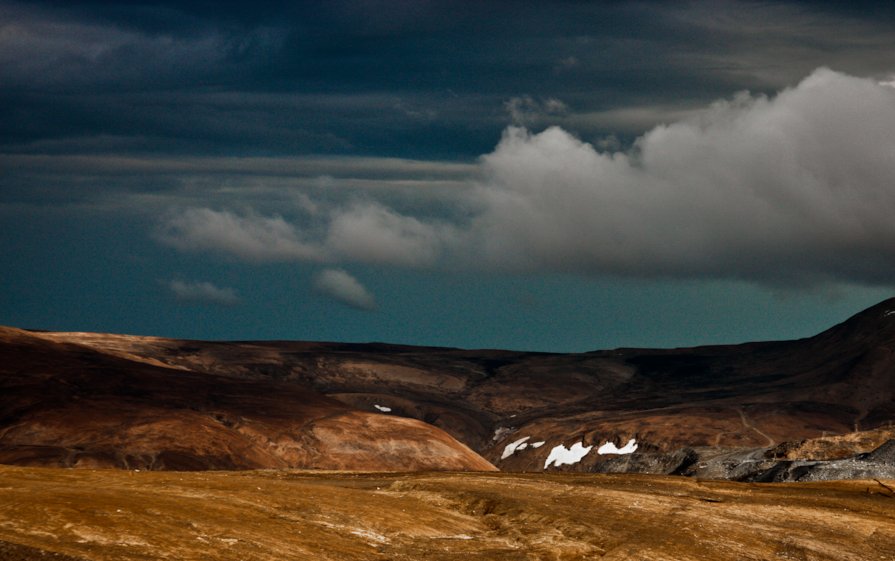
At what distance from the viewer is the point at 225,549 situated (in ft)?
168

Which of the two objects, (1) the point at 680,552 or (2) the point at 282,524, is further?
(1) the point at 680,552

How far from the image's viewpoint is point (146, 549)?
4828cm

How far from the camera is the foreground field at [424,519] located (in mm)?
50656

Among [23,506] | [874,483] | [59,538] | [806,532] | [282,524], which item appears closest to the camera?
[59,538]

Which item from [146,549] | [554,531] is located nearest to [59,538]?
[146,549]

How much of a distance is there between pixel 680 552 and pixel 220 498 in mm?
28265

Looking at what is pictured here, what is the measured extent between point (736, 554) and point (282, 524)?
91.8ft

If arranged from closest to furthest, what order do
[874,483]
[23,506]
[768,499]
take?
[23,506]
[768,499]
[874,483]

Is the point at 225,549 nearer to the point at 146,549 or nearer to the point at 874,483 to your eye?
the point at 146,549

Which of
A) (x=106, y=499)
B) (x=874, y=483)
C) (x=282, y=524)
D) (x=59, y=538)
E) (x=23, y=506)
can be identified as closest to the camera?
(x=59, y=538)

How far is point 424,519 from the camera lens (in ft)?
224

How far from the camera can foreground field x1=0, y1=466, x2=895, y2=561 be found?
50656 mm

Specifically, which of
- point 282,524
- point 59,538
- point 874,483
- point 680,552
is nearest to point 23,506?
point 59,538

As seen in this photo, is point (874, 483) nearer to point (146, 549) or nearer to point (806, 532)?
point (806, 532)
